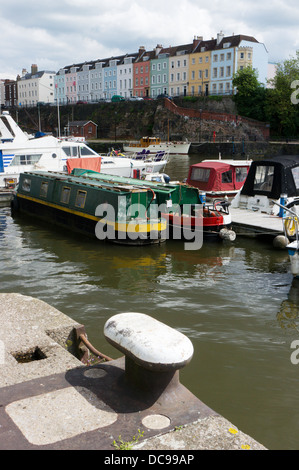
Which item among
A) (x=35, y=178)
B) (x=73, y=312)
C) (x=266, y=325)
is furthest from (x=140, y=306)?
(x=35, y=178)

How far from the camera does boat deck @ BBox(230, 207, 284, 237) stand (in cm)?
1623

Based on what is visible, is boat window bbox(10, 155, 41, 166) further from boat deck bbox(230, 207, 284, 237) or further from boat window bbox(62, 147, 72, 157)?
boat deck bbox(230, 207, 284, 237)

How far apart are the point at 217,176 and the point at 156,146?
3799cm

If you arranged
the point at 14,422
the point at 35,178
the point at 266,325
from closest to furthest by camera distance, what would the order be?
1. the point at 14,422
2. the point at 266,325
3. the point at 35,178

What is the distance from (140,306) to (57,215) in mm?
9774

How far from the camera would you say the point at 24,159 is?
26.3 meters

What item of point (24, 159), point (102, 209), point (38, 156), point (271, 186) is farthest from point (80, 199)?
point (38, 156)

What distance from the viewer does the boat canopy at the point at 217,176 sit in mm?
21022

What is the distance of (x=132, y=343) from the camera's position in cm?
417

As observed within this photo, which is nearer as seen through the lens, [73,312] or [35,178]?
[73,312]

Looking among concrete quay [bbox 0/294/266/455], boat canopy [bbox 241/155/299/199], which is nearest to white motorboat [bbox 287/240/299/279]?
boat canopy [bbox 241/155/299/199]

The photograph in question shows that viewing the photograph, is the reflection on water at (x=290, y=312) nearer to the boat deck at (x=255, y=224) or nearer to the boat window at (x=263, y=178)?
the boat deck at (x=255, y=224)

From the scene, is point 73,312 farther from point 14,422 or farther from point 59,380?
point 14,422
